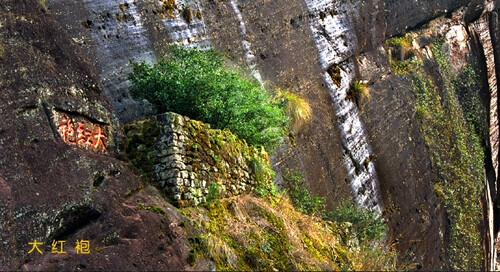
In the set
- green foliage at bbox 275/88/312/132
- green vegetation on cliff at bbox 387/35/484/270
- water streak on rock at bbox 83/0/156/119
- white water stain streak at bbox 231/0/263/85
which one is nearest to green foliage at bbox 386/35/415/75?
green vegetation on cliff at bbox 387/35/484/270

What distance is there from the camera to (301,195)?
1017 cm

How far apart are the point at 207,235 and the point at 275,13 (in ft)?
20.4

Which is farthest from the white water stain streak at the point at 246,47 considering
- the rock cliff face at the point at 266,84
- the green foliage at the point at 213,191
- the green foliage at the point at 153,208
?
the green foliage at the point at 153,208

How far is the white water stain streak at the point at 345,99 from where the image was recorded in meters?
11.9

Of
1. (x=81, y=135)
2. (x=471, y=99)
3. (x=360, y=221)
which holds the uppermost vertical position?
(x=81, y=135)

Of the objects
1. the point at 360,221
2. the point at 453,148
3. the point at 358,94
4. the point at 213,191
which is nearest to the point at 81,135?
the point at 213,191

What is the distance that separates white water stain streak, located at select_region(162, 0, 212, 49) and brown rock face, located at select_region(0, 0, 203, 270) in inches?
114

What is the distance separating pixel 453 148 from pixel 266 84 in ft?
19.3

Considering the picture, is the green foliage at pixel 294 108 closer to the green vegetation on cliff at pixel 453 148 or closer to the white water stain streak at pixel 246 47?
the white water stain streak at pixel 246 47

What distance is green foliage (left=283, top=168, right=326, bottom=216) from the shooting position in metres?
10.0

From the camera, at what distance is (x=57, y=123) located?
601 centimetres

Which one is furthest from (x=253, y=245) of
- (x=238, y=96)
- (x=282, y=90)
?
(x=282, y=90)

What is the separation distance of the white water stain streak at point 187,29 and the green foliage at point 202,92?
0.63 metres

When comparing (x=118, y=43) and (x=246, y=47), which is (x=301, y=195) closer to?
(x=246, y=47)
